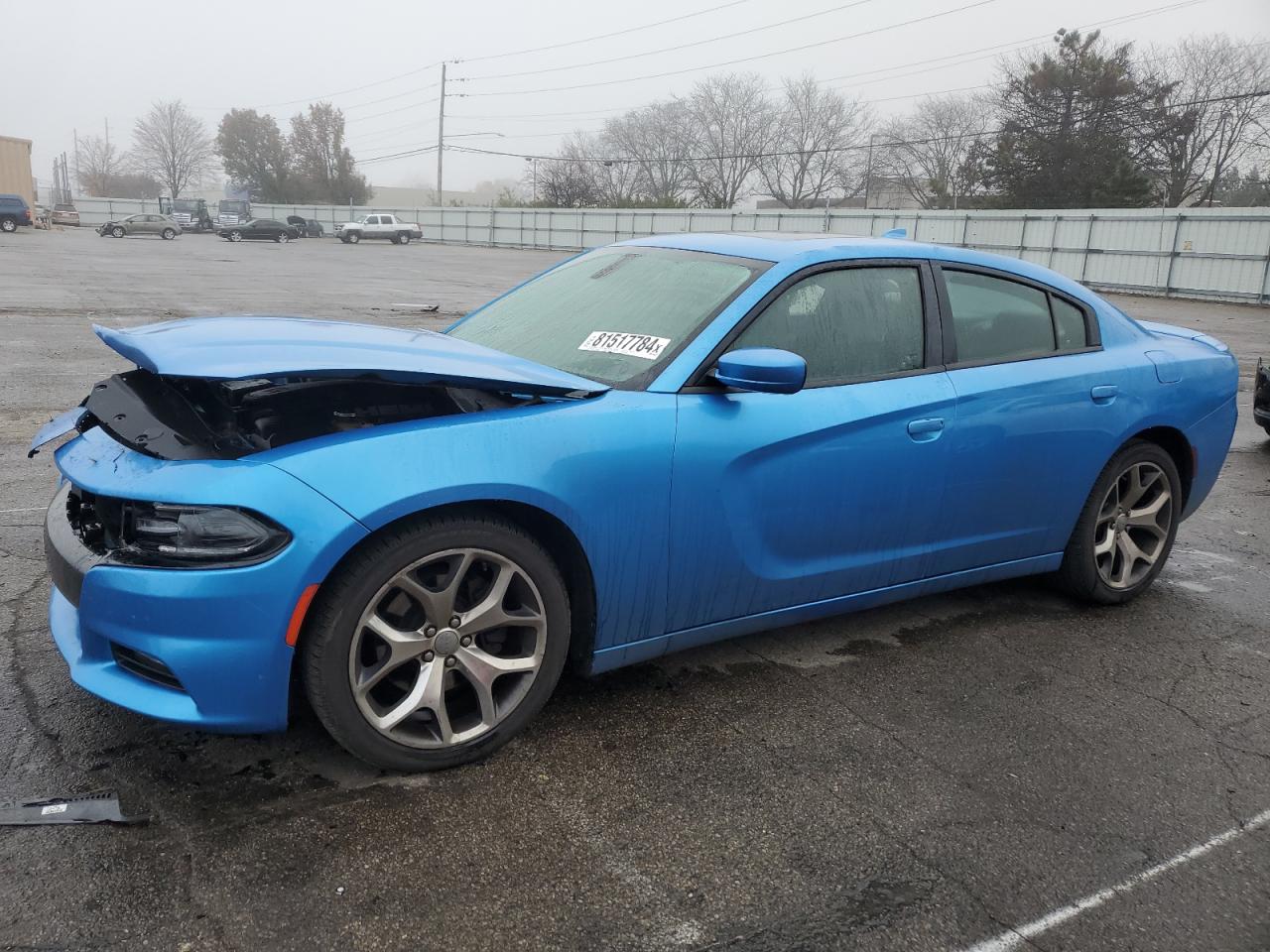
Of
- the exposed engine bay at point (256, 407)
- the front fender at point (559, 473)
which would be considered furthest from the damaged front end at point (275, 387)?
the front fender at point (559, 473)

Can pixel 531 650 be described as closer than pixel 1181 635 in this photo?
Yes

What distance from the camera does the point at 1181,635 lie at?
Result: 420 centimetres

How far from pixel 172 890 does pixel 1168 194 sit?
52817 millimetres

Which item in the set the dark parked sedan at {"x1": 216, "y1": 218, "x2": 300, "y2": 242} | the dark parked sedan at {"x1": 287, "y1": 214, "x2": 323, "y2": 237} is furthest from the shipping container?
the dark parked sedan at {"x1": 287, "y1": 214, "x2": 323, "y2": 237}

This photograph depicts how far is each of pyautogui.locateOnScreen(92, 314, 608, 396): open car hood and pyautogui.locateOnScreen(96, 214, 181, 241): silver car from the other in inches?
2127

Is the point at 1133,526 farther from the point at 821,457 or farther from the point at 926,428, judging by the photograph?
the point at 821,457

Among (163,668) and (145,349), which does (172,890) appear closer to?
(163,668)

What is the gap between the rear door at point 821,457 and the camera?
10.2 ft

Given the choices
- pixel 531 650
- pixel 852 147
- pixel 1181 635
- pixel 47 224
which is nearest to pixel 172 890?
pixel 531 650

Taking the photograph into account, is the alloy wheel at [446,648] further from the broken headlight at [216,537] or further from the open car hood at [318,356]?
the open car hood at [318,356]

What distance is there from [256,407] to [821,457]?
5.82ft

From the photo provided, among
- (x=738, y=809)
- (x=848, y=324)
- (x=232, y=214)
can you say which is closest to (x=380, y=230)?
(x=232, y=214)

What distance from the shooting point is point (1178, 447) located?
4.53m

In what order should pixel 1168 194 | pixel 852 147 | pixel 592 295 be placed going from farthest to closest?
pixel 852 147
pixel 1168 194
pixel 592 295
